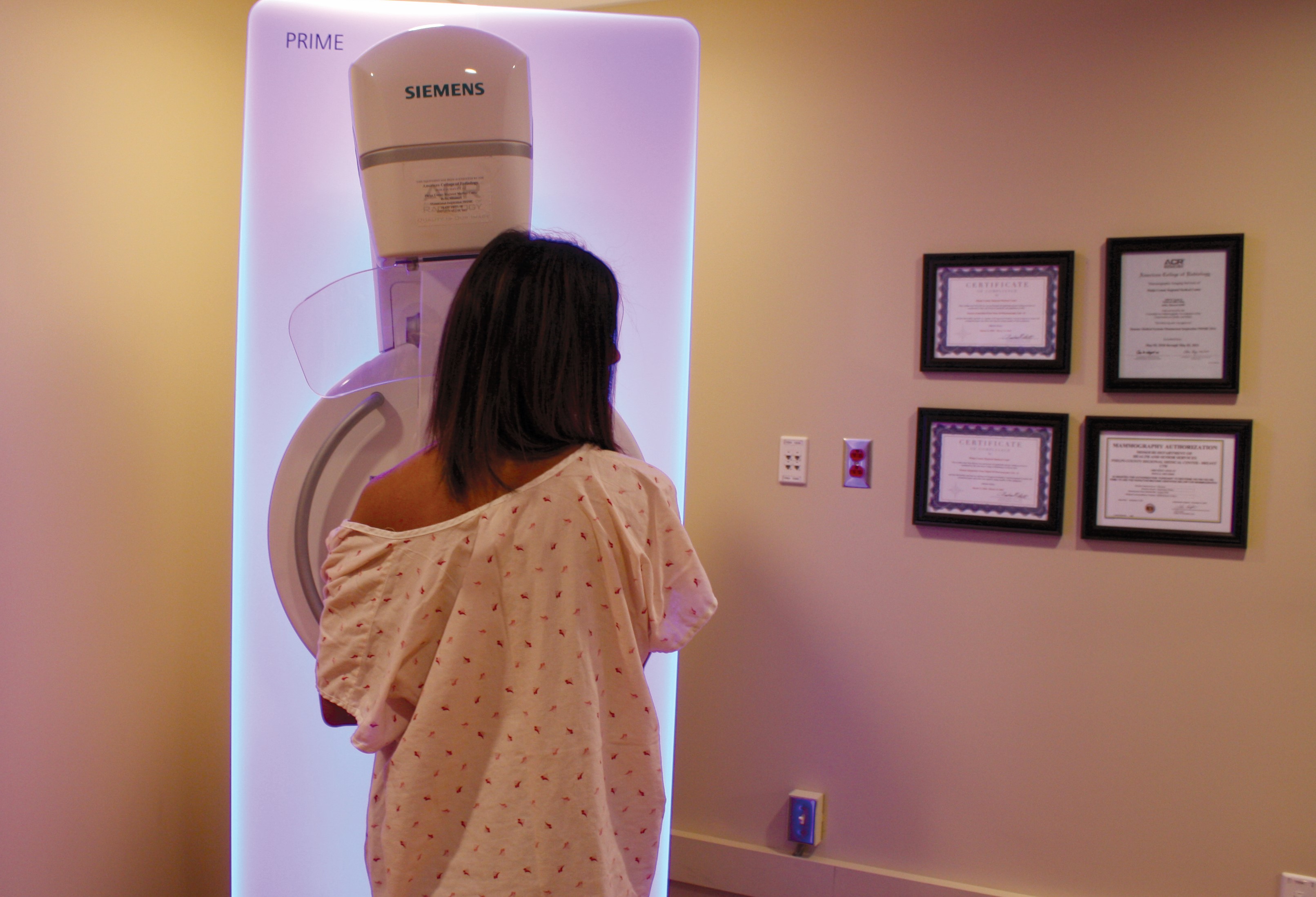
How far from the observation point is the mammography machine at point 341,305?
4.00ft

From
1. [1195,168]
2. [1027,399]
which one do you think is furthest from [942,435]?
[1195,168]

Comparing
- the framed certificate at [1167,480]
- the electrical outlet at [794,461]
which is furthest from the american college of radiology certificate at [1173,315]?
the electrical outlet at [794,461]

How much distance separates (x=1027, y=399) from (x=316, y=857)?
158 cm

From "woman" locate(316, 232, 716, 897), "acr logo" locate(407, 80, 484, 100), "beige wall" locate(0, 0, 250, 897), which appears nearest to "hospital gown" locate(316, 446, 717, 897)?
"woman" locate(316, 232, 716, 897)

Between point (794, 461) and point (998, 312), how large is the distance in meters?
0.54

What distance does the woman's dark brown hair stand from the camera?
2.97ft

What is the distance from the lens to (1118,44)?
1737 millimetres

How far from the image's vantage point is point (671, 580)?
997 mm

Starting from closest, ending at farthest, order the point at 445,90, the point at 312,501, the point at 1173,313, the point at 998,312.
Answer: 1. the point at 445,90
2. the point at 312,501
3. the point at 1173,313
4. the point at 998,312

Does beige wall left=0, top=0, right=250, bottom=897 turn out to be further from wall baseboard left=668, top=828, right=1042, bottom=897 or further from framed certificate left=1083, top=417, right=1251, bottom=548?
framed certificate left=1083, top=417, right=1251, bottom=548

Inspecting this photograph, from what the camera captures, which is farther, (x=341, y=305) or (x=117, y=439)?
(x=117, y=439)

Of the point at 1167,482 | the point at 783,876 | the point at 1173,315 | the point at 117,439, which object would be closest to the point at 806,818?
the point at 783,876

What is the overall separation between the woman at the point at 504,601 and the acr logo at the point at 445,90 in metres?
0.30

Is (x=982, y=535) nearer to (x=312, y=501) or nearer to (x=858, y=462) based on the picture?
(x=858, y=462)
